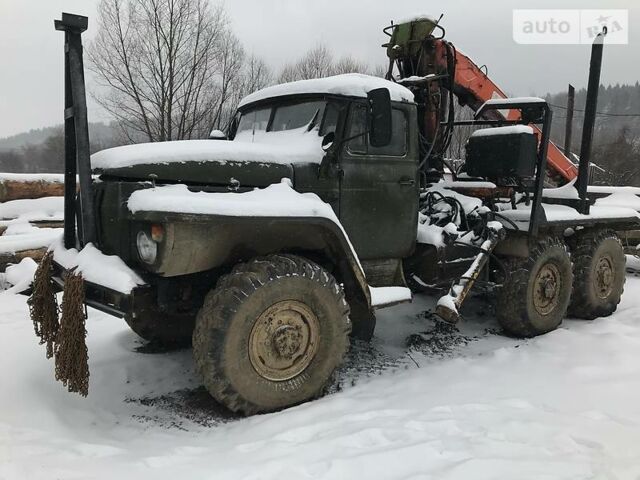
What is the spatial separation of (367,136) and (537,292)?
2759 mm

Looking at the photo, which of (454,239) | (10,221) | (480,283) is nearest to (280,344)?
(454,239)

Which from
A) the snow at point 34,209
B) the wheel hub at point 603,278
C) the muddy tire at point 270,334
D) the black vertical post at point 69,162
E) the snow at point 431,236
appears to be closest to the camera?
the muddy tire at point 270,334

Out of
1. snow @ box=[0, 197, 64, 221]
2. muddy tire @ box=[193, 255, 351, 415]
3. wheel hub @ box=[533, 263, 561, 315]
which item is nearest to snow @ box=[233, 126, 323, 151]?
muddy tire @ box=[193, 255, 351, 415]

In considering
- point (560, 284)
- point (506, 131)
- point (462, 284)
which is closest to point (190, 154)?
point (462, 284)

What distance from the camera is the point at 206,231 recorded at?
11.2 ft

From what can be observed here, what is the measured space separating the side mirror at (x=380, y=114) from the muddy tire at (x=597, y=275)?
3.83m

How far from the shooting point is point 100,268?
3.48m

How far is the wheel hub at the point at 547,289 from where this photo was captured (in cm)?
570

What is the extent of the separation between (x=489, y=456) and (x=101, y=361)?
3.26 m

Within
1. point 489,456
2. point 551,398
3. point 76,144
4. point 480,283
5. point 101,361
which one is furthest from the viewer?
point 480,283

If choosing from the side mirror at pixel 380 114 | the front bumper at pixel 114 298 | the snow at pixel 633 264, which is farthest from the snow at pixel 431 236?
the snow at pixel 633 264

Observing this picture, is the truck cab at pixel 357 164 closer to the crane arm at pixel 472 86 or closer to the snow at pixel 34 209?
the crane arm at pixel 472 86

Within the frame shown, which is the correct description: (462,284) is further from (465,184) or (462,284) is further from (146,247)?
(146,247)

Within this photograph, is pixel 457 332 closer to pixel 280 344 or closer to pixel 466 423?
pixel 466 423
